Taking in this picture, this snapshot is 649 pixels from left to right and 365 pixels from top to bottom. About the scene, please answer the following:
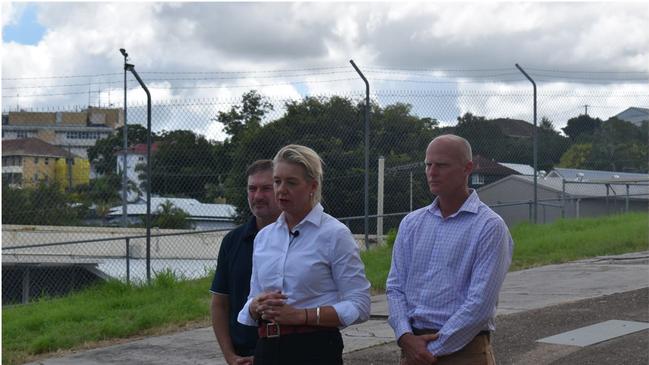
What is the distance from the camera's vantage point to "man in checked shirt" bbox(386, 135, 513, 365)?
3.82 m

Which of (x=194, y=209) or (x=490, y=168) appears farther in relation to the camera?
(x=490, y=168)

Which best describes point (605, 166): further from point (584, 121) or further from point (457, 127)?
point (457, 127)

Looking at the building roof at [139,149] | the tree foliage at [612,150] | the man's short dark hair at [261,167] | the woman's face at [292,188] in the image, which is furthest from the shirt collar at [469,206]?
the tree foliage at [612,150]

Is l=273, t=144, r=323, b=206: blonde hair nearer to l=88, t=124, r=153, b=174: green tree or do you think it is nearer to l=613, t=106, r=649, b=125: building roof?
l=88, t=124, r=153, b=174: green tree

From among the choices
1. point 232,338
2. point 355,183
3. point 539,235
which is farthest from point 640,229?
point 232,338

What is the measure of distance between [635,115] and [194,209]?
9.12m

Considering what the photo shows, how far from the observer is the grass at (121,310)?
28.0 ft

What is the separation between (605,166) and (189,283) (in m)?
10.2

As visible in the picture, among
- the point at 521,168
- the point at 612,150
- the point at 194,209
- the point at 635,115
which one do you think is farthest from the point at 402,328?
the point at 612,150

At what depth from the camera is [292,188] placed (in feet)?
12.4

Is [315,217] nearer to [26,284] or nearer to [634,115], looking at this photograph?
[26,284]

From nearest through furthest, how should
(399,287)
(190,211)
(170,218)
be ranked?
(399,287)
(190,211)
(170,218)

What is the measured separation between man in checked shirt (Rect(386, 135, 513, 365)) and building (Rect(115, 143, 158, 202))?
7.69m

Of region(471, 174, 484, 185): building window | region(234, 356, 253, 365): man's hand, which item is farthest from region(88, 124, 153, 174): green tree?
region(234, 356, 253, 365): man's hand
